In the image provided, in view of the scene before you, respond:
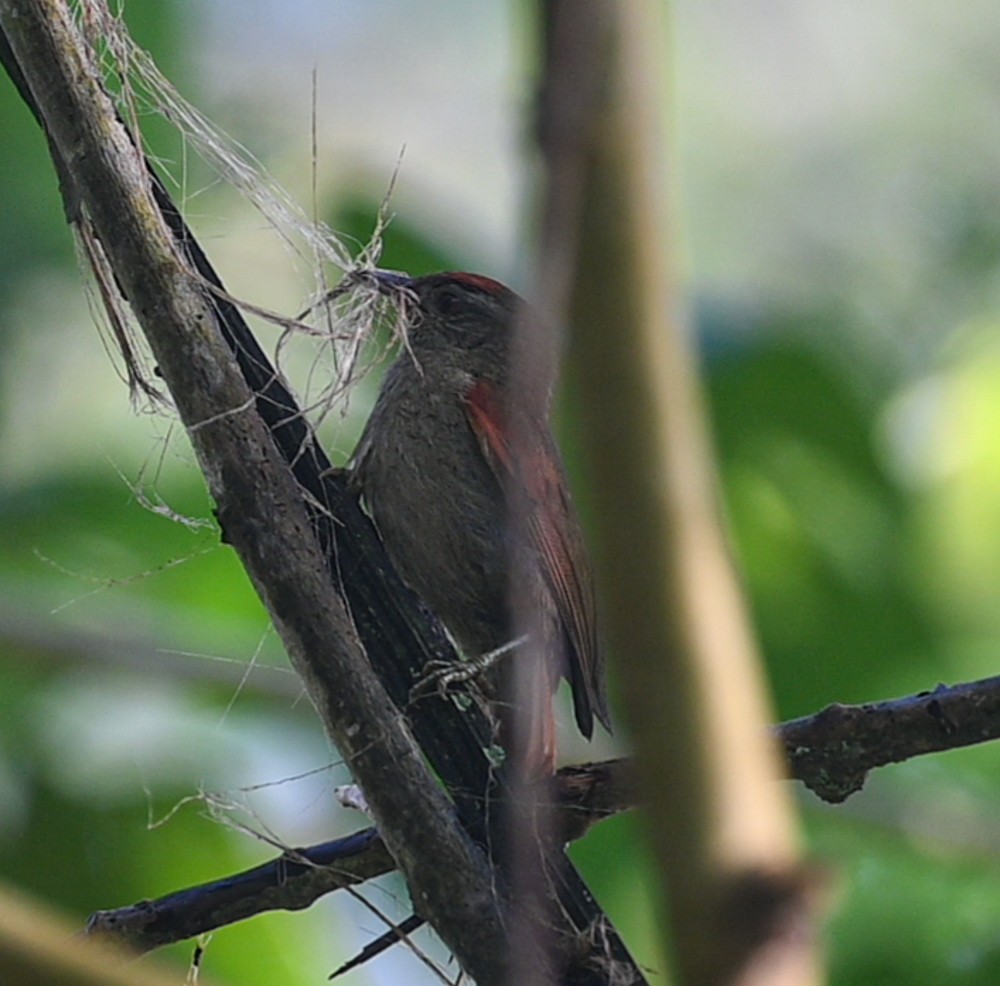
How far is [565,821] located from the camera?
7.69 feet

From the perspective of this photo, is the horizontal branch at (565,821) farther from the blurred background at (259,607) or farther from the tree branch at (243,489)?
the blurred background at (259,607)

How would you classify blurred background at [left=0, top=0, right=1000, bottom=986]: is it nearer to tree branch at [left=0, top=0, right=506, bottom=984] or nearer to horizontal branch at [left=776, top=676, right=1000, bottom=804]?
tree branch at [left=0, top=0, right=506, bottom=984]

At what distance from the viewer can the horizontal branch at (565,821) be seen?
2104mm

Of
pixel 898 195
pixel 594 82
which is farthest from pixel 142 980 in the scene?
pixel 898 195

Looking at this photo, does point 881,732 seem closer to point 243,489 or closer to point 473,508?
point 243,489

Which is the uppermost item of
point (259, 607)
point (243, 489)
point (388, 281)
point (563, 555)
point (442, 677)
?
point (388, 281)

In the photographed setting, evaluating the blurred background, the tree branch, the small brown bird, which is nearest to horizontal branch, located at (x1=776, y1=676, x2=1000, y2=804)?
the tree branch

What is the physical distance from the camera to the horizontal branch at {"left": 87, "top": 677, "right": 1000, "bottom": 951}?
82.8 inches

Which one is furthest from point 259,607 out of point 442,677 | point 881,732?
point 881,732

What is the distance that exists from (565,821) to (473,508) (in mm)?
1307

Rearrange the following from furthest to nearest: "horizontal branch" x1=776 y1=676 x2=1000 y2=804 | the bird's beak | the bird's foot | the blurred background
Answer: the blurred background
the bird's beak
the bird's foot
"horizontal branch" x1=776 y1=676 x2=1000 y2=804

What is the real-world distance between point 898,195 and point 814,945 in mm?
8515

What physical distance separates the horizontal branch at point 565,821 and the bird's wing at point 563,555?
87 cm

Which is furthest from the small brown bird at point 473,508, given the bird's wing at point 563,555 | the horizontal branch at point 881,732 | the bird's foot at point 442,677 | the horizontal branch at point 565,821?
the horizontal branch at point 881,732
